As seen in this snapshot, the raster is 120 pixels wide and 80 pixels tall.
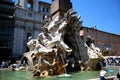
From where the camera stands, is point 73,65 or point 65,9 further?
point 65,9

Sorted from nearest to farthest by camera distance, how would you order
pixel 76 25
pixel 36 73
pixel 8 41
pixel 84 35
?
1. pixel 36 73
2. pixel 76 25
3. pixel 8 41
4. pixel 84 35

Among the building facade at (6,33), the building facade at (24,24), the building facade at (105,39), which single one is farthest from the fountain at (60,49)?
the building facade at (105,39)

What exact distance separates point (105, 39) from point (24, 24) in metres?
23.4

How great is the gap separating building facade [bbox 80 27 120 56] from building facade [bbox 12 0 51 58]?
11925 millimetres

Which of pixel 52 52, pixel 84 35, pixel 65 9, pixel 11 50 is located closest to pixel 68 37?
pixel 65 9

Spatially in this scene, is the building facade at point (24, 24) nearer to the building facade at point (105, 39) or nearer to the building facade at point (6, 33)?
the building facade at point (6, 33)

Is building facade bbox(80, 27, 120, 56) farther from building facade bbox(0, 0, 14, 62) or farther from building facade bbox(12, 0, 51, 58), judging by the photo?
building facade bbox(0, 0, 14, 62)

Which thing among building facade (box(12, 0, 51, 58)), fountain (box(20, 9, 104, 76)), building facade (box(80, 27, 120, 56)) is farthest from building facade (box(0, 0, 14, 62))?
fountain (box(20, 9, 104, 76))

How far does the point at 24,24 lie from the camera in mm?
38031

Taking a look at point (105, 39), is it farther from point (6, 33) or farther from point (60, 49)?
point (60, 49)

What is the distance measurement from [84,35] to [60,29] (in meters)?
30.2

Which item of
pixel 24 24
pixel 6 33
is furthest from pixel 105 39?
pixel 6 33

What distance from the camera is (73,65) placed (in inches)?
555

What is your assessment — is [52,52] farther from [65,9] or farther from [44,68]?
[65,9]
